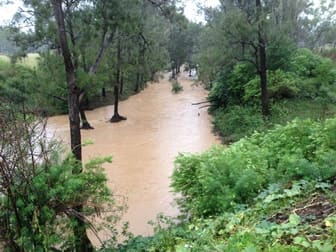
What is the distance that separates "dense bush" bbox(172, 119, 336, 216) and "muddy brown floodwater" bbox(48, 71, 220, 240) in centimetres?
136

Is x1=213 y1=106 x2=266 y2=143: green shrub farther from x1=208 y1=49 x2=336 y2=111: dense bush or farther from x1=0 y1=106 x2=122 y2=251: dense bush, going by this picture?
x1=0 y1=106 x2=122 y2=251: dense bush

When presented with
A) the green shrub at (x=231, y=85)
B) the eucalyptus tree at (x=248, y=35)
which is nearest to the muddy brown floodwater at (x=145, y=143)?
the green shrub at (x=231, y=85)

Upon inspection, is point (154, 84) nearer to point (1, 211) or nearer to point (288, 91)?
point (288, 91)

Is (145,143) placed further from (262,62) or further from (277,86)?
(277,86)

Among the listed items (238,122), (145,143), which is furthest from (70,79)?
(238,122)

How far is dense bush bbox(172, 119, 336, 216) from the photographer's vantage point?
4.26 m

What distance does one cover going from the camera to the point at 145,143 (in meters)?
12.8

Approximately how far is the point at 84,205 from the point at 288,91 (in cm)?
1119

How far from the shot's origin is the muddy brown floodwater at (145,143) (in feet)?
24.2

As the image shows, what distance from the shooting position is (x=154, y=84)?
116ft

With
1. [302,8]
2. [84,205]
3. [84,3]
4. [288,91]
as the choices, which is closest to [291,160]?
[84,205]

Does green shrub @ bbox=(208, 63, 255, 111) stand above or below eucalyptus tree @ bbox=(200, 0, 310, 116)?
below

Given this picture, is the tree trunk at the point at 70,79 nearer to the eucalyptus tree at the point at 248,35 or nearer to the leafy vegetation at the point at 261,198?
the leafy vegetation at the point at 261,198

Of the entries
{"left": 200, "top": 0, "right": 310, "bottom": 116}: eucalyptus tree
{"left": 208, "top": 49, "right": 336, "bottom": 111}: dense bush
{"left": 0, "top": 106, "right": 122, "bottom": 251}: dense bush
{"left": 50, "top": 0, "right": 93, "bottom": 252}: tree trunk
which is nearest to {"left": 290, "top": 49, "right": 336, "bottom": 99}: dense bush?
{"left": 208, "top": 49, "right": 336, "bottom": 111}: dense bush
